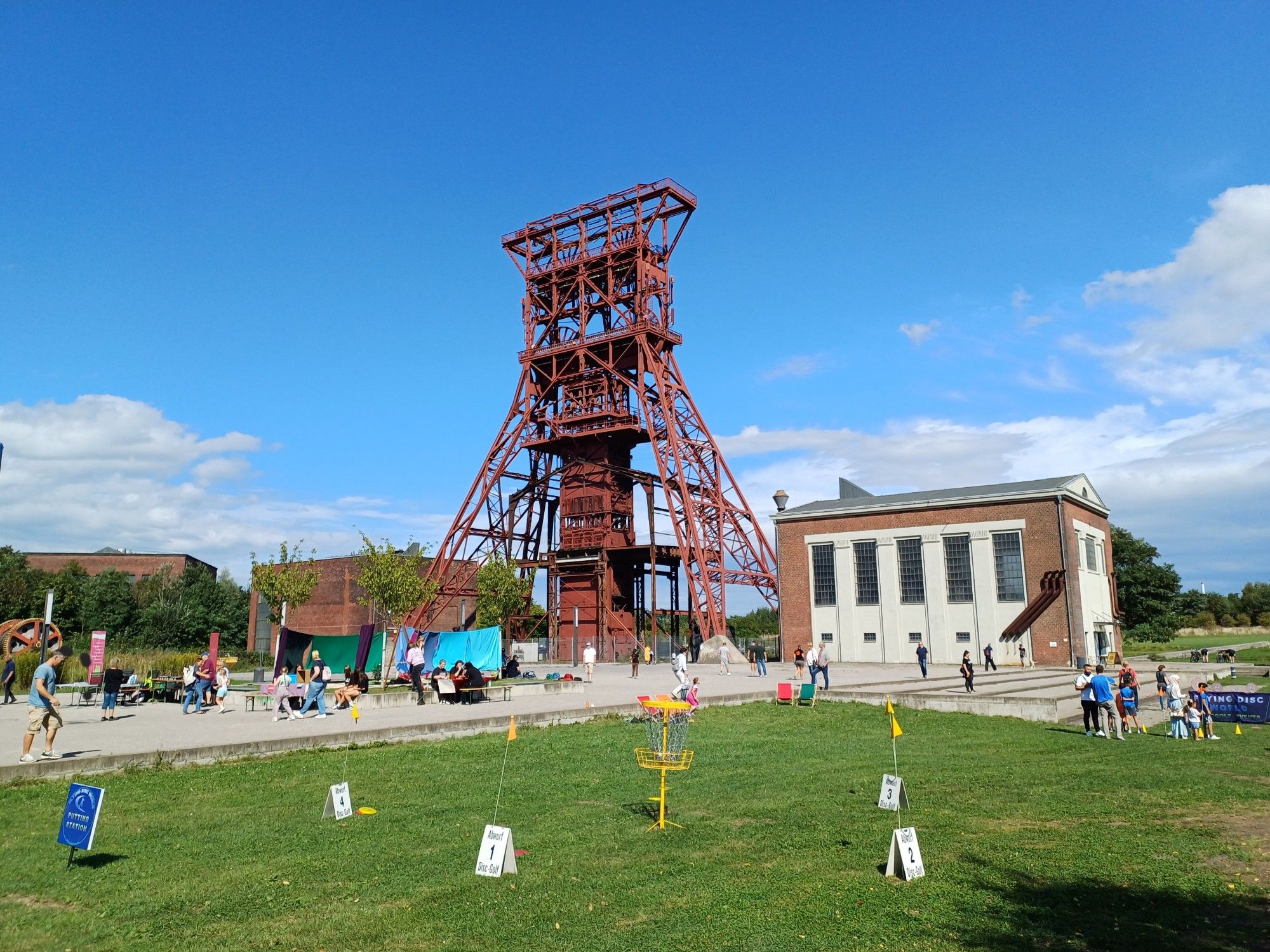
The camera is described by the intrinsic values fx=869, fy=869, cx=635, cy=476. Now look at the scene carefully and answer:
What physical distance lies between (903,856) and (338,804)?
603 centimetres

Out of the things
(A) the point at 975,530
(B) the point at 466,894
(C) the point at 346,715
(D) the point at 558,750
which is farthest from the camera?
(A) the point at 975,530

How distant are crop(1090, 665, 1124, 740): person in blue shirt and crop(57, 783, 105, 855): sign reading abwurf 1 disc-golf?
57.2 feet

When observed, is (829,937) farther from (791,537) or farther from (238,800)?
(791,537)

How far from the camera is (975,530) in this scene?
39.6 metres

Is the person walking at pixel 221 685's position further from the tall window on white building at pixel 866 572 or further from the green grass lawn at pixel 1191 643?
the green grass lawn at pixel 1191 643

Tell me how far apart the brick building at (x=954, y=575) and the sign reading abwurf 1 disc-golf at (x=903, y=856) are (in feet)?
109

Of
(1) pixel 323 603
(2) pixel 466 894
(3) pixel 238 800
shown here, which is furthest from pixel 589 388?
(2) pixel 466 894

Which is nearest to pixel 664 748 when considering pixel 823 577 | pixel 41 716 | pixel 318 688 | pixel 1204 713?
pixel 41 716

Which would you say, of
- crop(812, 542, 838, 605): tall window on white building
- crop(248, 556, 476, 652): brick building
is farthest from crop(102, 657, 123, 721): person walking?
crop(248, 556, 476, 652): brick building

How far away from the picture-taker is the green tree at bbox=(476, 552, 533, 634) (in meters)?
43.4

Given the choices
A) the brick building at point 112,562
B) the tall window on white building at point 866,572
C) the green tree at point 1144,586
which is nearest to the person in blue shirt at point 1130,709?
the tall window on white building at point 866,572

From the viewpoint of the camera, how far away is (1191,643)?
75625 mm

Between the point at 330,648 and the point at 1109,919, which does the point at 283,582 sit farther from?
the point at 1109,919

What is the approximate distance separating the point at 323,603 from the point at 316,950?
57.0 metres
